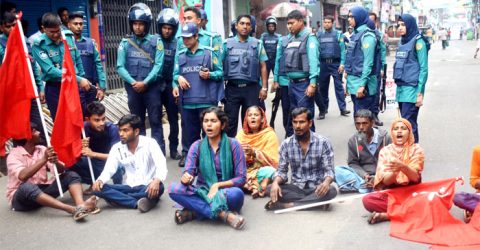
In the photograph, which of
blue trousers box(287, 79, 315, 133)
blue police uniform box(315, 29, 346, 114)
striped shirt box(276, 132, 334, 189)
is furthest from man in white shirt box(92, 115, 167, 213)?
blue police uniform box(315, 29, 346, 114)

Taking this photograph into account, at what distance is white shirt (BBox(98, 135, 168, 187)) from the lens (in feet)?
18.3

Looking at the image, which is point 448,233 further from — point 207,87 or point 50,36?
point 50,36

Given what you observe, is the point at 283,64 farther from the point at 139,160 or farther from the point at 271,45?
the point at 139,160

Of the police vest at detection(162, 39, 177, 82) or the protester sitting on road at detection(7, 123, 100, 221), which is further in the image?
the police vest at detection(162, 39, 177, 82)

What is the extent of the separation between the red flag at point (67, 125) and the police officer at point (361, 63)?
133 inches

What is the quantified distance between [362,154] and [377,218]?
3.98 ft

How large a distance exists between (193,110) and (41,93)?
1779 mm

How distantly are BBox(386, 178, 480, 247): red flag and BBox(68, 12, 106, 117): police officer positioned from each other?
3826mm

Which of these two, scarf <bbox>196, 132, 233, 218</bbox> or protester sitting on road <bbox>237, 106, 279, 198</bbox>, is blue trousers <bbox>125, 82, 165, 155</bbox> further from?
scarf <bbox>196, 132, 233, 218</bbox>

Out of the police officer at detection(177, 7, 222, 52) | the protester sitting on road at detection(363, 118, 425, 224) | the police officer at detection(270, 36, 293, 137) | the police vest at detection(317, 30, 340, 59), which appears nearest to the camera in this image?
the protester sitting on road at detection(363, 118, 425, 224)

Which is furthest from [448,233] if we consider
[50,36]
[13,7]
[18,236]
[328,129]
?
[13,7]

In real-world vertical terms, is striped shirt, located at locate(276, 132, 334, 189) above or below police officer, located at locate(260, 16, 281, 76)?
below

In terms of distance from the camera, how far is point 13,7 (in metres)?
7.50

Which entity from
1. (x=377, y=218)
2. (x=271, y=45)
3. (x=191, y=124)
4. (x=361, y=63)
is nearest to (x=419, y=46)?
(x=361, y=63)
